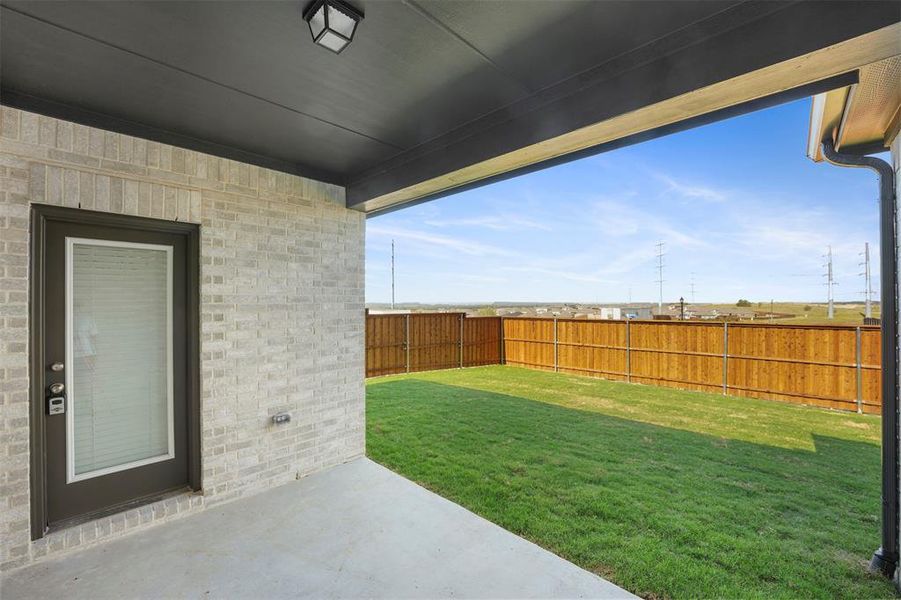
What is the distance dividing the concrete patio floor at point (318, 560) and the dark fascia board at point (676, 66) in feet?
8.20

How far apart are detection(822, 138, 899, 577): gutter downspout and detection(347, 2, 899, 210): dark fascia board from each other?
1547 millimetres

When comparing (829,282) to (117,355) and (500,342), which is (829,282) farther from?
(117,355)

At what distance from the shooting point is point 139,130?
270 centimetres

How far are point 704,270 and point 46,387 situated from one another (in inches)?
1040

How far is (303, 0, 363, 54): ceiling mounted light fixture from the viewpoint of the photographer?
1504 millimetres

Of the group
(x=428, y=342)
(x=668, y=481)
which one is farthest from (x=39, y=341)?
(x=428, y=342)

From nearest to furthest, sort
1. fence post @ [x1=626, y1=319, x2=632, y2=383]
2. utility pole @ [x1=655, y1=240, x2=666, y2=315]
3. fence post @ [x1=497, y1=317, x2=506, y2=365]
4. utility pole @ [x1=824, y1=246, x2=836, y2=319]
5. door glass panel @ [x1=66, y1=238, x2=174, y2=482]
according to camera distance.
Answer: door glass panel @ [x1=66, y1=238, x2=174, y2=482] < fence post @ [x1=626, y1=319, x2=632, y2=383] < fence post @ [x1=497, y1=317, x2=506, y2=365] < utility pole @ [x1=824, y1=246, x2=836, y2=319] < utility pole @ [x1=655, y1=240, x2=666, y2=315]

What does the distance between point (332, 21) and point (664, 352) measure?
8806 mm

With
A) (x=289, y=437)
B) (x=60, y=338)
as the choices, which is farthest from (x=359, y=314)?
(x=60, y=338)

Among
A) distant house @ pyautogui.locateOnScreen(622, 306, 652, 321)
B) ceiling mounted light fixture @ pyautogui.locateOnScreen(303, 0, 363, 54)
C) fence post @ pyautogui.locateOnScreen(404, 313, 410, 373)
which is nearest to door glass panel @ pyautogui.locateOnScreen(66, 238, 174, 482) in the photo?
ceiling mounted light fixture @ pyautogui.locateOnScreen(303, 0, 363, 54)

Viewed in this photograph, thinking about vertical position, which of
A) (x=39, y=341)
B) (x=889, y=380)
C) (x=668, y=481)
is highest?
(x=39, y=341)

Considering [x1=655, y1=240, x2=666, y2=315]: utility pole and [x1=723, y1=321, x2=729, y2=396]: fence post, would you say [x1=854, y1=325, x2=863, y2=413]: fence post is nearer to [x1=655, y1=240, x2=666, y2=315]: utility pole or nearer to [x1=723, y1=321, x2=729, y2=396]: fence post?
[x1=723, y1=321, x2=729, y2=396]: fence post

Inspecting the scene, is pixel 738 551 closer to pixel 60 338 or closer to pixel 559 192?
pixel 60 338

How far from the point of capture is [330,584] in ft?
7.10
